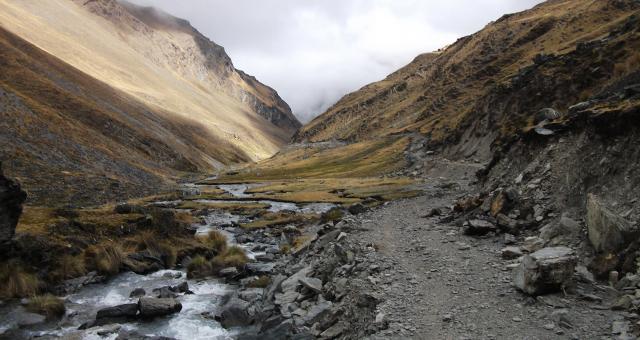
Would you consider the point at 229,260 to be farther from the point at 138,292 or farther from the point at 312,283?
the point at 312,283

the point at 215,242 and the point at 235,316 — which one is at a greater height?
the point at 235,316

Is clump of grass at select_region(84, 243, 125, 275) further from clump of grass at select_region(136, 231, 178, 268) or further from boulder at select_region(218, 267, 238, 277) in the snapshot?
boulder at select_region(218, 267, 238, 277)

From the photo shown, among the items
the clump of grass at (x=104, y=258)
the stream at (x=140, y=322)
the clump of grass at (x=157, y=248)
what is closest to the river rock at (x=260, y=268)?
the stream at (x=140, y=322)

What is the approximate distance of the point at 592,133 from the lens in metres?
24.6

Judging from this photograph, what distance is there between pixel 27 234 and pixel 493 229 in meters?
32.7

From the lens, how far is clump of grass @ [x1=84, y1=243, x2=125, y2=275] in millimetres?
34000

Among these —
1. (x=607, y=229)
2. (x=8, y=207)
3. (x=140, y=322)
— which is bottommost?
(x=140, y=322)

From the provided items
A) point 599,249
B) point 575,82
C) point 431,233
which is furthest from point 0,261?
point 575,82

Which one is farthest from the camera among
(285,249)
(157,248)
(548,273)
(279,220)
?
(279,220)

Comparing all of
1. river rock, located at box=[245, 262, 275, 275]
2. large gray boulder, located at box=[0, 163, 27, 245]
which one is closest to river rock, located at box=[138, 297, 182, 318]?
river rock, located at box=[245, 262, 275, 275]

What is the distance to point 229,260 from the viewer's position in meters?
37.8

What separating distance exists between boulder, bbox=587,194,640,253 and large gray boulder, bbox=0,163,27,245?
34384 mm

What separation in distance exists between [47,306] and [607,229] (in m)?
29.1

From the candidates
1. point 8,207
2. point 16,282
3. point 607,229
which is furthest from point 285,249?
point 607,229
